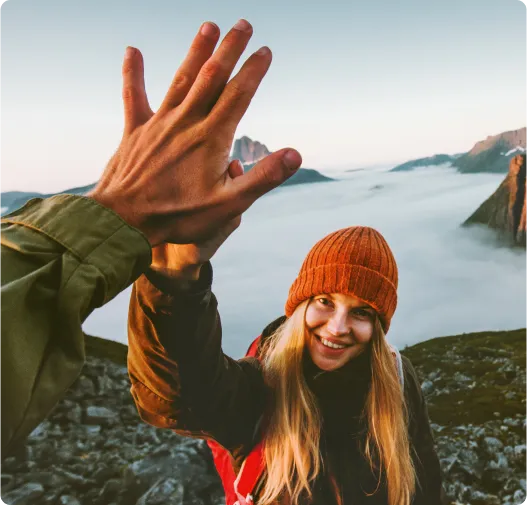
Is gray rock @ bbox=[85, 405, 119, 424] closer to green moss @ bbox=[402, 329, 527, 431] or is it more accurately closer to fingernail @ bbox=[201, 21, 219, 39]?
green moss @ bbox=[402, 329, 527, 431]

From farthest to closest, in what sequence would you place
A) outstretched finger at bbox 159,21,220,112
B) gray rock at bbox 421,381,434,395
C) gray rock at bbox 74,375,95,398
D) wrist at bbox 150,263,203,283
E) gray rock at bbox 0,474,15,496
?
gray rock at bbox 421,381,434,395
gray rock at bbox 74,375,95,398
gray rock at bbox 0,474,15,496
wrist at bbox 150,263,203,283
outstretched finger at bbox 159,21,220,112

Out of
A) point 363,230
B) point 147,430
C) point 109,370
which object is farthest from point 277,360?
point 109,370

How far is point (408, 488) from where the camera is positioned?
3.83 m

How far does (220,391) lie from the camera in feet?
9.46

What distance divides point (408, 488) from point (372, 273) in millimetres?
1915

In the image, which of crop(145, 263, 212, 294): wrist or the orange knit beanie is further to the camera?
the orange knit beanie

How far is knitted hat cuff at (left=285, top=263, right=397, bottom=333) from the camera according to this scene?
12.5 ft

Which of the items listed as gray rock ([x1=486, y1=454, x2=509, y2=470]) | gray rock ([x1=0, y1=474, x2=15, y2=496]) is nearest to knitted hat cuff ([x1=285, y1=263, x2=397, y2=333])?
gray rock ([x1=0, y1=474, x2=15, y2=496])

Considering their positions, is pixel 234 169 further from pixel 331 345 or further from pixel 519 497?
pixel 519 497

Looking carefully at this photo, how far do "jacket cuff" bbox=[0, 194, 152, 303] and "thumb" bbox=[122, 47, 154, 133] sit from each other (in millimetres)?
474

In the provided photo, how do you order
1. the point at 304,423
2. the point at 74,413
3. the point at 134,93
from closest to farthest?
the point at 134,93
the point at 304,423
the point at 74,413

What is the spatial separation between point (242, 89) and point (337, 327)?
2.46 metres

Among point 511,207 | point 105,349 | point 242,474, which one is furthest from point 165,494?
point 511,207

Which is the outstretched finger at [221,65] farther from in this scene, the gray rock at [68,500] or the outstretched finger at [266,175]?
the gray rock at [68,500]
